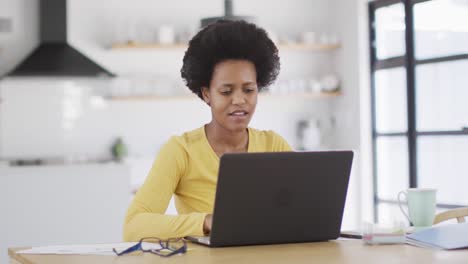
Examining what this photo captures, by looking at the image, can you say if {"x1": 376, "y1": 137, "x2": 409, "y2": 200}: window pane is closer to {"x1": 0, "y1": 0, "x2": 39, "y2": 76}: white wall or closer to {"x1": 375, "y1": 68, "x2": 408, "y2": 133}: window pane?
{"x1": 375, "y1": 68, "x2": 408, "y2": 133}: window pane

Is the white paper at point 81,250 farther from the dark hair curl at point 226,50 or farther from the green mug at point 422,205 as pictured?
the green mug at point 422,205

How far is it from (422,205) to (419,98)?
418 cm

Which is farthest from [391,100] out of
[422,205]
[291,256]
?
[291,256]

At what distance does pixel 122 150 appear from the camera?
6840mm

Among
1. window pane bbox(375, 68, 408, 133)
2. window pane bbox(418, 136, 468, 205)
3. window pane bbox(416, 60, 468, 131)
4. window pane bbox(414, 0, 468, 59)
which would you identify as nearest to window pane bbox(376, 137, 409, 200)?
window pane bbox(375, 68, 408, 133)

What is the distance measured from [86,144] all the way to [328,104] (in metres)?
2.24

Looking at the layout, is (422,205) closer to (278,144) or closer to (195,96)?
(278,144)

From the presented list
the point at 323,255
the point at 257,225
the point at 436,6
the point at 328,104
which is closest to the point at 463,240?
the point at 323,255

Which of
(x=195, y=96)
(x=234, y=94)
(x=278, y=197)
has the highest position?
(x=195, y=96)

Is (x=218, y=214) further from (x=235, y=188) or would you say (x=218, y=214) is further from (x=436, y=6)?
(x=436, y=6)

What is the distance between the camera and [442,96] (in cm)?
610

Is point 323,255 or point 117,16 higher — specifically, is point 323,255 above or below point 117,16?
below

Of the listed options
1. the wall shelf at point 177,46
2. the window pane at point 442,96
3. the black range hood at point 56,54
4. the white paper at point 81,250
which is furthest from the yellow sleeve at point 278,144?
the wall shelf at point 177,46

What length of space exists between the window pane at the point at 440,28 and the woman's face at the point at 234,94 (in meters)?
3.87
